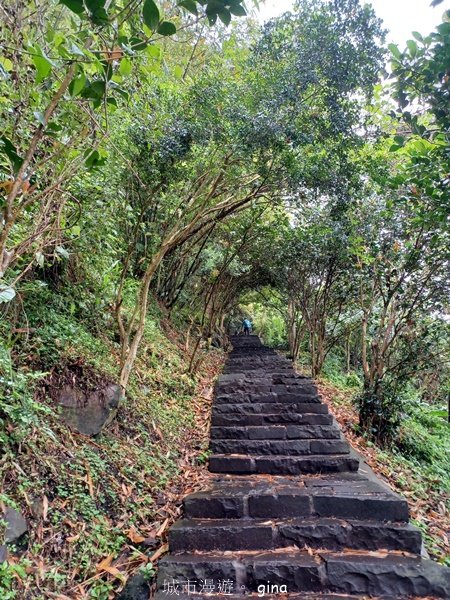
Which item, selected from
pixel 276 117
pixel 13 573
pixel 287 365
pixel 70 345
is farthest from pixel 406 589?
pixel 287 365

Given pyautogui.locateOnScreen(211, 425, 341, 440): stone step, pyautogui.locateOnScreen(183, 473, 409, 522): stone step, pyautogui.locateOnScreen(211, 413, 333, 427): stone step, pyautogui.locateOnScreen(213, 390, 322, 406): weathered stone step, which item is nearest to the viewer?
pyautogui.locateOnScreen(183, 473, 409, 522): stone step

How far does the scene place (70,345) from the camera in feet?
11.6

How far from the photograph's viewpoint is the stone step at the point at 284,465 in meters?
3.83

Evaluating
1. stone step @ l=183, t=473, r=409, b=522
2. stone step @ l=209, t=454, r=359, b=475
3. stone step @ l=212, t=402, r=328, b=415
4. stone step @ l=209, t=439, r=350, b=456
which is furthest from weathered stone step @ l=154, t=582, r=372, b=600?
stone step @ l=212, t=402, r=328, b=415

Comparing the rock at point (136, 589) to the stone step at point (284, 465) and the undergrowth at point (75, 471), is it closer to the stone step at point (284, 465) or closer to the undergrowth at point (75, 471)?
the undergrowth at point (75, 471)

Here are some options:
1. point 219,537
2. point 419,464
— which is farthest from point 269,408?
point 419,464

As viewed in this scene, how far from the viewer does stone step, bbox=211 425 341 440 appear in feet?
14.2

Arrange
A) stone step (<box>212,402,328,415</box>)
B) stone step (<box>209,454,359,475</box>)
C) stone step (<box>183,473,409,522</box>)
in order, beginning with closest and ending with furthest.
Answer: stone step (<box>183,473,409,522</box>), stone step (<box>209,454,359,475</box>), stone step (<box>212,402,328,415</box>)

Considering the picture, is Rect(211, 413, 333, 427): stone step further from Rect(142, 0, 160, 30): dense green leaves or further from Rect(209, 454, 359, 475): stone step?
Rect(142, 0, 160, 30): dense green leaves

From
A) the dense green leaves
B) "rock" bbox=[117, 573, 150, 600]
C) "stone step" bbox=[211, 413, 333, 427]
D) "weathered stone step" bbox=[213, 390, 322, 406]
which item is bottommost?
"rock" bbox=[117, 573, 150, 600]

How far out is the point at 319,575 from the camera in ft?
7.85

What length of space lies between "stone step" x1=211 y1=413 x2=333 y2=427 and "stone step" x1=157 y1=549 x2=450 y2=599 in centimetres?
217

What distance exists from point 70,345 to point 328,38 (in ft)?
15.2

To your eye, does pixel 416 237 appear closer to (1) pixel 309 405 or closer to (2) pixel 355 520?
(1) pixel 309 405
